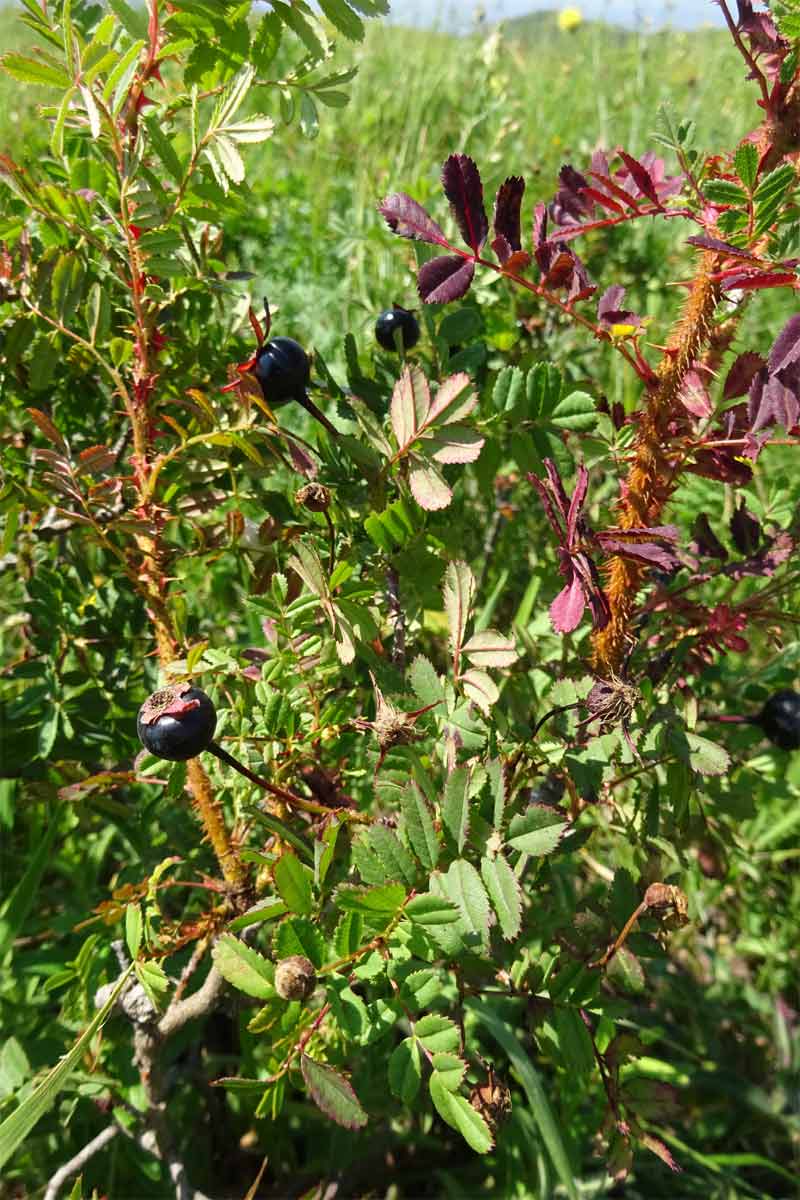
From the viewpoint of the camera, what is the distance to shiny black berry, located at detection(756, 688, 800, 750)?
116 cm

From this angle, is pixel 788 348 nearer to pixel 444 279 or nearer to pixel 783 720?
pixel 444 279

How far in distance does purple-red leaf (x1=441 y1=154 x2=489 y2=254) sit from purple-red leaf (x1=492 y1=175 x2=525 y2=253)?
15mm

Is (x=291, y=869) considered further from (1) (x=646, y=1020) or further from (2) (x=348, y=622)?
(1) (x=646, y=1020)

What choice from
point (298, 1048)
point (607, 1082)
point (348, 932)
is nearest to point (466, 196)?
point (348, 932)

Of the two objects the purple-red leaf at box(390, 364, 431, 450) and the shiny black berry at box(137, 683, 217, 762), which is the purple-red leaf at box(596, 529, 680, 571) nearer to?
the purple-red leaf at box(390, 364, 431, 450)

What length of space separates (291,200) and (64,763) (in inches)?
96.8

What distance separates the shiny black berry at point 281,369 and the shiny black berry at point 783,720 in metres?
0.73

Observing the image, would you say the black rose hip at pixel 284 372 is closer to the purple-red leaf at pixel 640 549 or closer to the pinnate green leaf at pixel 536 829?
the purple-red leaf at pixel 640 549

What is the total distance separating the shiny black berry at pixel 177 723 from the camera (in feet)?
2.60

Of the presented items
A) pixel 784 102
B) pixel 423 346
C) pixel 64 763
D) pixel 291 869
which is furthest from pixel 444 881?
pixel 423 346

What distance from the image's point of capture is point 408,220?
2.83ft

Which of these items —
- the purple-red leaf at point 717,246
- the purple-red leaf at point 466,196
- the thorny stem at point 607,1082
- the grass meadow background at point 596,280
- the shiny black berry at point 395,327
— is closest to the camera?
the purple-red leaf at point 717,246

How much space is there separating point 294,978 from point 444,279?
0.65 metres

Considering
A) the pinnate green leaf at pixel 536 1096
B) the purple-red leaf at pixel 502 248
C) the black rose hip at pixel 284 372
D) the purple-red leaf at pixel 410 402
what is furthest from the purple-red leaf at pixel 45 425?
the pinnate green leaf at pixel 536 1096
